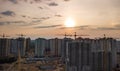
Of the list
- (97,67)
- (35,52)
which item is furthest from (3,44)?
(97,67)

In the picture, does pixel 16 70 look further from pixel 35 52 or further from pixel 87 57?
pixel 35 52

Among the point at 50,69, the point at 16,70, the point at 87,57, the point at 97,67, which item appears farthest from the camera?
the point at 50,69

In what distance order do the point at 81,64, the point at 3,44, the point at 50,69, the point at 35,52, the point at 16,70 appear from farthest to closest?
the point at 35,52 < the point at 3,44 < the point at 50,69 < the point at 16,70 < the point at 81,64

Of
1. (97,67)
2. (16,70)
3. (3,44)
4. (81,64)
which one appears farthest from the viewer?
(3,44)

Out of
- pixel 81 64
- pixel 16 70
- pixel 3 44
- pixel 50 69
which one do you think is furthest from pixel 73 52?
pixel 3 44

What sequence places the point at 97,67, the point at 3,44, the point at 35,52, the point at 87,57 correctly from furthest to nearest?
the point at 35,52 < the point at 3,44 < the point at 97,67 < the point at 87,57

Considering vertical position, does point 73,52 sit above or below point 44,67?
above

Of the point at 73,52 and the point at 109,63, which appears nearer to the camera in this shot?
the point at 73,52

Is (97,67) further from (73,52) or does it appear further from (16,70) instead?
(16,70)

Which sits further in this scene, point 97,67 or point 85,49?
point 97,67
